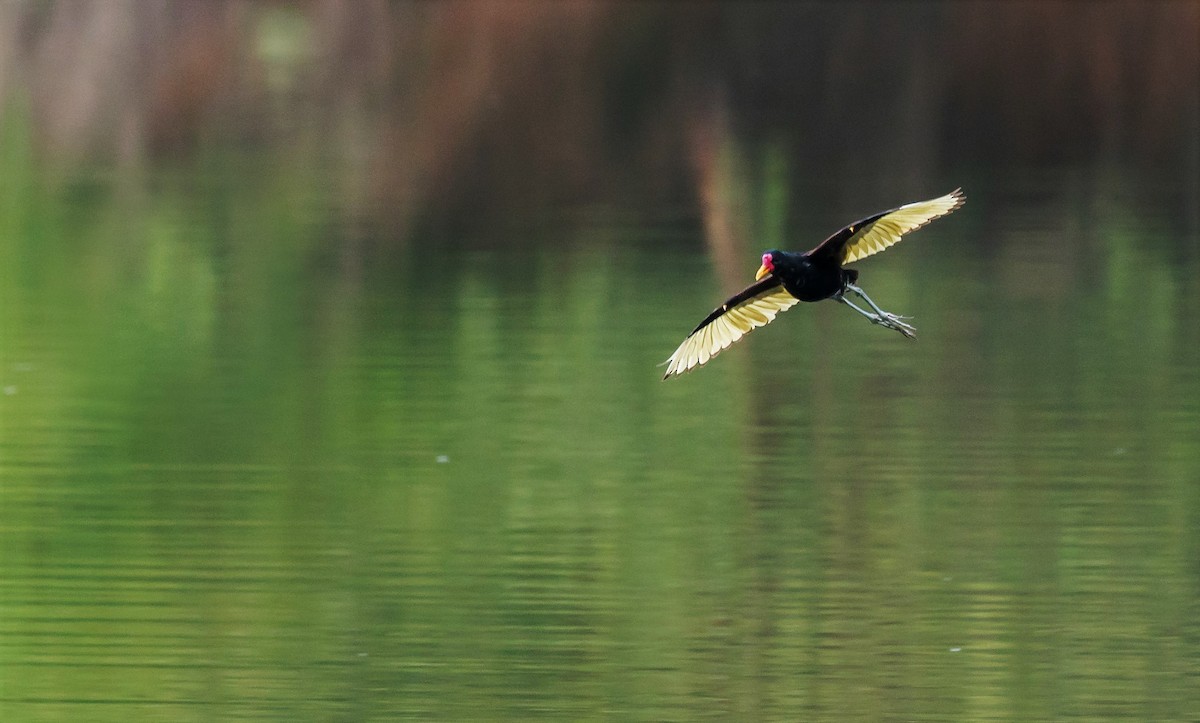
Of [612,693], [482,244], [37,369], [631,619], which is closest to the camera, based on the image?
[612,693]

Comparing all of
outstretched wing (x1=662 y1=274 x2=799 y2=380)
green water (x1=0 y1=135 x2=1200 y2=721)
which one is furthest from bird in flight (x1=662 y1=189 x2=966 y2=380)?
green water (x1=0 y1=135 x2=1200 y2=721)

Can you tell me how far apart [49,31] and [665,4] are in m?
6.63

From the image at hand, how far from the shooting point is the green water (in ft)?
24.9

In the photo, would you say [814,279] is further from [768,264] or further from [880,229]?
[880,229]

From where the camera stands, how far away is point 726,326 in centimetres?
765

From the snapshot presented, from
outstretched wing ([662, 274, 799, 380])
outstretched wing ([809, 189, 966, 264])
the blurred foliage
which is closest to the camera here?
outstretched wing ([809, 189, 966, 264])

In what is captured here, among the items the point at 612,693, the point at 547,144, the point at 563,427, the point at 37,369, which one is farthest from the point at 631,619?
the point at 547,144

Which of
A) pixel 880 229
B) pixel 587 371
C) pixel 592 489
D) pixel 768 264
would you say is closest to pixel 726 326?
pixel 880 229

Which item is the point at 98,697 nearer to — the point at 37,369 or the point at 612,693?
the point at 612,693

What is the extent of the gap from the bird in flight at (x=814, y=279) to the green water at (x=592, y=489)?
1.11 meters

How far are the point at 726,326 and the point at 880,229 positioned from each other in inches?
32.5

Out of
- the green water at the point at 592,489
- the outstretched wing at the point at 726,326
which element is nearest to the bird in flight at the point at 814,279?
the outstretched wing at the point at 726,326

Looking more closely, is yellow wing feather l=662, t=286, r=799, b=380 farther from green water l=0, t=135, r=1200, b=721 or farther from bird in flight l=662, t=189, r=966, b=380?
green water l=0, t=135, r=1200, b=721

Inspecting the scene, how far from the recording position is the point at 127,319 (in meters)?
14.5
